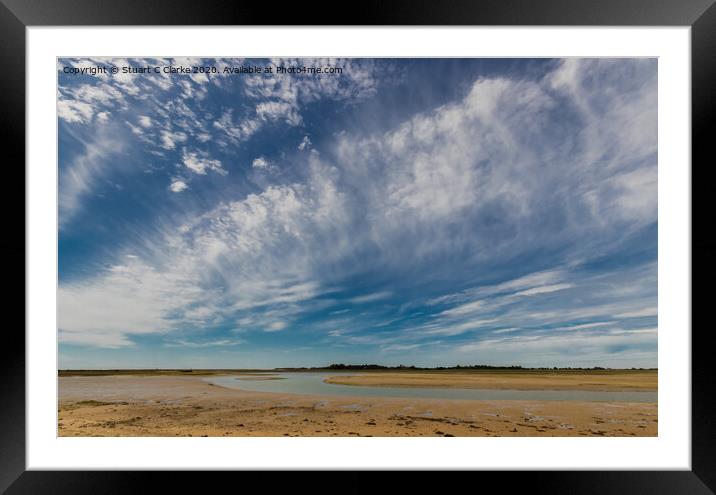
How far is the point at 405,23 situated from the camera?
1.62 m

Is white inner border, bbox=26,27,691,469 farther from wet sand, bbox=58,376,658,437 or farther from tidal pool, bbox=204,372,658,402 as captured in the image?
tidal pool, bbox=204,372,658,402

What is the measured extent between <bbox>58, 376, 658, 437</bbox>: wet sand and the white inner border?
1.09 metres

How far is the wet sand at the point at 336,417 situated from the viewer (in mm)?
2867

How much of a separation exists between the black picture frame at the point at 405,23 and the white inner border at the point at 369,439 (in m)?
0.05

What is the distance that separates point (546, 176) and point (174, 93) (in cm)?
348

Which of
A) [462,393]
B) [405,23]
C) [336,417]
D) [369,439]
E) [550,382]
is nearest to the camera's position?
[405,23]

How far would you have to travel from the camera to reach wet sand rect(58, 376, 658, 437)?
2.87 meters

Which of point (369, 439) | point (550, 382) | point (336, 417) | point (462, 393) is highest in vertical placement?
point (369, 439)

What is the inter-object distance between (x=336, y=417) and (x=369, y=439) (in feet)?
4.76

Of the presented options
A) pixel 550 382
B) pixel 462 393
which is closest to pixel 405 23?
pixel 462 393

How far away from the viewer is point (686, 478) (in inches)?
64.2

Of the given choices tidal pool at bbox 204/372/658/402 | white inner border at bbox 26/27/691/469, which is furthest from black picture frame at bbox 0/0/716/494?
tidal pool at bbox 204/372/658/402

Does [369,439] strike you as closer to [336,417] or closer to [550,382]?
[336,417]

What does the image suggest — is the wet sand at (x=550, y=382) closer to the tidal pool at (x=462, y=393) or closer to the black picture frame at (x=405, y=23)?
the tidal pool at (x=462, y=393)
